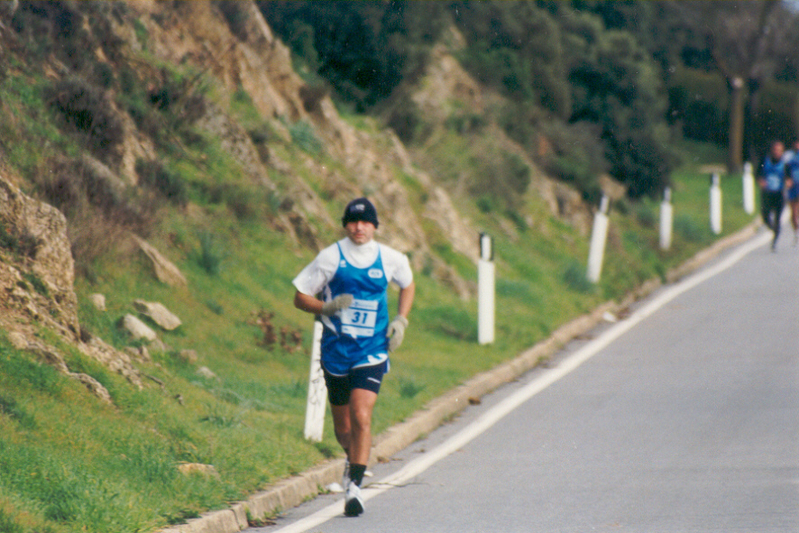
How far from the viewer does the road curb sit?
6.74 meters

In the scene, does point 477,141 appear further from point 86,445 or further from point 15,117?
point 86,445

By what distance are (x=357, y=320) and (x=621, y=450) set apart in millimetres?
2600

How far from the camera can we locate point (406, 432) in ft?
30.7

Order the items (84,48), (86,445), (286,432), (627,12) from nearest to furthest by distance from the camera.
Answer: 1. (86,445)
2. (286,432)
3. (84,48)
4. (627,12)

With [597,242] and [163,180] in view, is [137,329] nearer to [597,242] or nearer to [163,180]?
[163,180]

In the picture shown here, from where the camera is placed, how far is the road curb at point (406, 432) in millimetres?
6742

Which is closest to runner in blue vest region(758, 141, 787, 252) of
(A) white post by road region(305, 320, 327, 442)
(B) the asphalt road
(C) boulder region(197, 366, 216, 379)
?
(B) the asphalt road

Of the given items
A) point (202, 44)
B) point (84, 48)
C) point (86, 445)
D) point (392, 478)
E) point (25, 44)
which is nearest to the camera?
point (86, 445)

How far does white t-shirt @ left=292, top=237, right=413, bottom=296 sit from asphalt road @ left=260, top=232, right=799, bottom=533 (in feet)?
4.81

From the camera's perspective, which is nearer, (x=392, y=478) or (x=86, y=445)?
(x=86, y=445)

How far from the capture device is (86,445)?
23.4 feet

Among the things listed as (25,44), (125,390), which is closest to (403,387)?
(125,390)

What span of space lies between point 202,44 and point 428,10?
6.86 metres

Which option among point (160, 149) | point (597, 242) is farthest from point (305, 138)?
point (597, 242)
